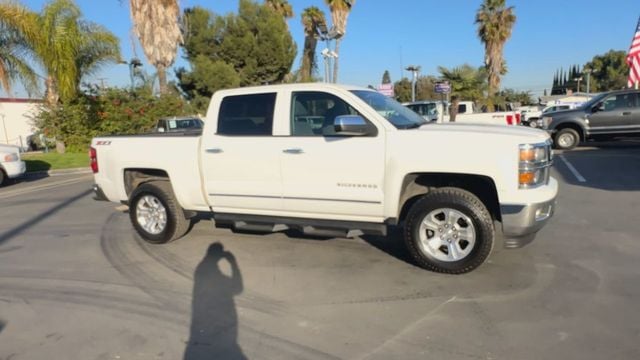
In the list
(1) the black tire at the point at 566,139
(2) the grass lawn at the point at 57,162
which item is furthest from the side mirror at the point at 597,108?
(2) the grass lawn at the point at 57,162

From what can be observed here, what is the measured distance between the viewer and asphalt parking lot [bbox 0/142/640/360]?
3412 mm

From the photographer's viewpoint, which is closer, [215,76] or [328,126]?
[328,126]

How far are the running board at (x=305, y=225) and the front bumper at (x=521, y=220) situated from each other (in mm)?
1183

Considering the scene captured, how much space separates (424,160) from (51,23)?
17.4m

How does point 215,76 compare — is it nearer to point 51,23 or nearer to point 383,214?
point 51,23

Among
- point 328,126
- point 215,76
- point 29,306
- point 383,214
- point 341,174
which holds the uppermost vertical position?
point 215,76

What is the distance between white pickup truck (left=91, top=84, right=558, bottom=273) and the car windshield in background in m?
0.02

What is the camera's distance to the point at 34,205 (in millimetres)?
9344

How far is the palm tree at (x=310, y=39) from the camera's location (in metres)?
35.6

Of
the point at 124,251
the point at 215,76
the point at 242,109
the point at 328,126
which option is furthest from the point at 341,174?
the point at 215,76

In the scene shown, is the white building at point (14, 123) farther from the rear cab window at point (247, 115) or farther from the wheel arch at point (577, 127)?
the wheel arch at point (577, 127)

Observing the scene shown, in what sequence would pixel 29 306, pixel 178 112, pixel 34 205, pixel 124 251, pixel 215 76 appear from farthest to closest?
pixel 215 76, pixel 178 112, pixel 34 205, pixel 124 251, pixel 29 306

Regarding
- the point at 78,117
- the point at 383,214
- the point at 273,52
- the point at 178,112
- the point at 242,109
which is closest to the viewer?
the point at 383,214

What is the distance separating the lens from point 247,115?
5.46 meters
